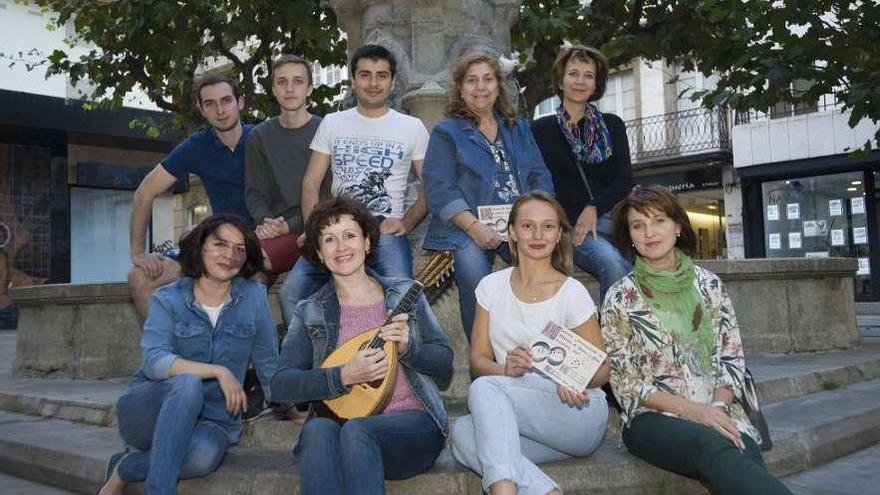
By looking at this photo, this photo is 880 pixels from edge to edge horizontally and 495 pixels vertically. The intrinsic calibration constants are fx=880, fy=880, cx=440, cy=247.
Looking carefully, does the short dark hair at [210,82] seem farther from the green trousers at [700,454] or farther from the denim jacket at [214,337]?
the green trousers at [700,454]

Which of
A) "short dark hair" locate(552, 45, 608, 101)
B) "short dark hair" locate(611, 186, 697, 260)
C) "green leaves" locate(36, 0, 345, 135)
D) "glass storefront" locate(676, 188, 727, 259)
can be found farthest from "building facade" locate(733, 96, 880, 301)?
"short dark hair" locate(611, 186, 697, 260)

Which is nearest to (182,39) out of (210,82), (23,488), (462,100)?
(210,82)

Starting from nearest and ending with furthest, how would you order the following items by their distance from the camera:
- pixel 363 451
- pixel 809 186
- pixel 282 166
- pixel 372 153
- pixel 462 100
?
1. pixel 363 451
2. pixel 462 100
3. pixel 372 153
4. pixel 282 166
5. pixel 809 186

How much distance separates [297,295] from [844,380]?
A: 148 inches

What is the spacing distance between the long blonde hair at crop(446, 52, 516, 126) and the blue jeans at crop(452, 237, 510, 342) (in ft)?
2.25

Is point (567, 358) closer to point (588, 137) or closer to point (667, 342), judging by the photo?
point (667, 342)

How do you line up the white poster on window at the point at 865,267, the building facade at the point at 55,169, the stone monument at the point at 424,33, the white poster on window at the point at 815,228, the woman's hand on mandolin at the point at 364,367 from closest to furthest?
1. the woman's hand on mandolin at the point at 364,367
2. the stone monument at the point at 424,33
3. the building facade at the point at 55,169
4. the white poster on window at the point at 865,267
5. the white poster on window at the point at 815,228

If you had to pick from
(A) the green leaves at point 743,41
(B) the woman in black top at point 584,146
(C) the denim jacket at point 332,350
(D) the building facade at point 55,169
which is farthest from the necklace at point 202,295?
(D) the building facade at point 55,169

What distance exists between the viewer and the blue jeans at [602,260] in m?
4.38

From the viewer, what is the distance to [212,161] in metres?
5.23

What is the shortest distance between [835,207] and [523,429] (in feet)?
61.4

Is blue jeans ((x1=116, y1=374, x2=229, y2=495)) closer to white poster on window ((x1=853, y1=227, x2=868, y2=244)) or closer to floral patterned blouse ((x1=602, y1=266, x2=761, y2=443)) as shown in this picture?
floral patterned blouse ((x1=602, y1=266, x2=761, y2=443))

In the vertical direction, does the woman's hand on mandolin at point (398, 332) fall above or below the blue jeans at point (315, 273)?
below

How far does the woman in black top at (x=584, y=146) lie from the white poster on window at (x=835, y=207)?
1707cm
